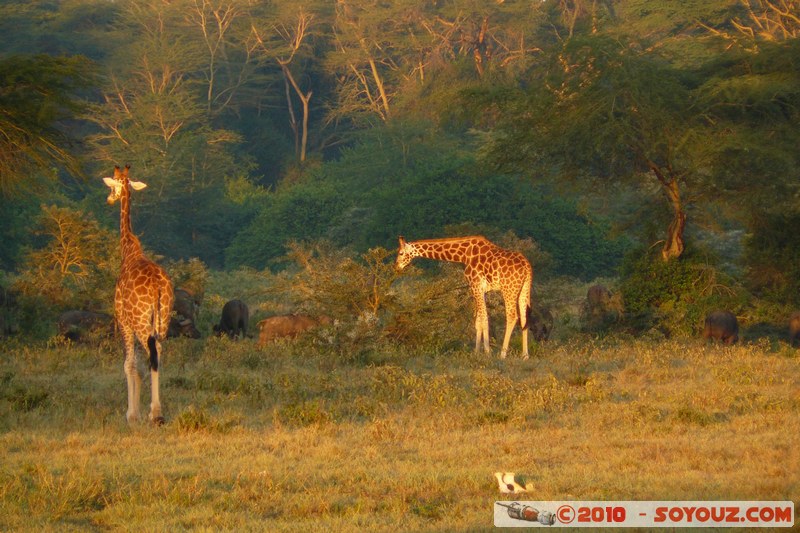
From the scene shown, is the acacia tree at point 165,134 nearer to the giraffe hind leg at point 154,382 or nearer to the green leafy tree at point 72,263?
the green leafy tree at point 72,263

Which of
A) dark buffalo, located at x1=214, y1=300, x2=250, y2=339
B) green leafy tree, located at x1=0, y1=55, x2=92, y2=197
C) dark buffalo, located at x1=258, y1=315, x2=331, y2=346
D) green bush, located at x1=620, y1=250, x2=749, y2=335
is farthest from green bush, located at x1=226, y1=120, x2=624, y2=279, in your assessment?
green leafy tree, located at x1=0, y1=55, x2=92, y2=197

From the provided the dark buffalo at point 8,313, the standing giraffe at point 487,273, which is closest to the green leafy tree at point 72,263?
the dark buffalo at point 8,313

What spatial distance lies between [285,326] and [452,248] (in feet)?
7.80

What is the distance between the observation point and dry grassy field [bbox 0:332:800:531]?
22.3 feet

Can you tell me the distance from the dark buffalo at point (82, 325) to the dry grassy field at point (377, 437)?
3.18ft

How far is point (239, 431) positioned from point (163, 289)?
1.44 meters

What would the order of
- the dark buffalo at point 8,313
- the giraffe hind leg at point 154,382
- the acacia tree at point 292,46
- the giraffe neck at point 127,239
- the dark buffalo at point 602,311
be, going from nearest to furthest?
the giraffe hind leg at point 154,382 < the giraffe neck at point 127,239 < the dark buffalo at point 8,313 < the dark buffalo at point 602,311 < the acacia tree at point 292,46

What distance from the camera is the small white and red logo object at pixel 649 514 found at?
633 centimetres

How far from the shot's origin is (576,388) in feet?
35.7

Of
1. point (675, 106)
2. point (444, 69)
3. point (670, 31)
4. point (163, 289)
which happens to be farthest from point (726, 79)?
point (444, 69)

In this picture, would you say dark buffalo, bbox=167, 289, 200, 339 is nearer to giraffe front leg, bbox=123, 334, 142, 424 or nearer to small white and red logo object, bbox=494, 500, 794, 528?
giraffe front leg, bbox=123, 334, 142, 424

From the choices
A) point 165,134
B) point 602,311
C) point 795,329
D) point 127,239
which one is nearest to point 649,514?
point 127,239

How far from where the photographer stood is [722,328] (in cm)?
1506

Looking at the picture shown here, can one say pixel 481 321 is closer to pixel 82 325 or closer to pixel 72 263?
pixel 82 325
